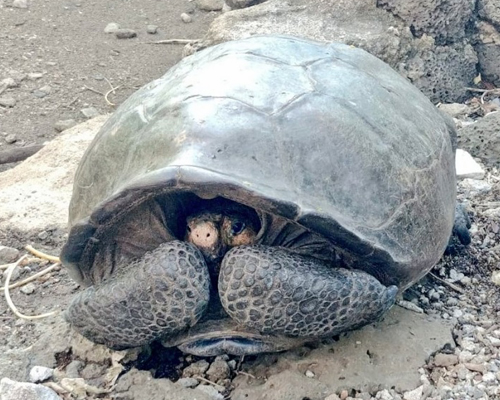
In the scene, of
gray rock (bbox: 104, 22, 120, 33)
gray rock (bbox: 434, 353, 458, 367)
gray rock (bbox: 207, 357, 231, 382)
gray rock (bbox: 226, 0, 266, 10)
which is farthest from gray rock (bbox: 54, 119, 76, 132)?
gray rock (bbox: 434, 353, 458, 367)

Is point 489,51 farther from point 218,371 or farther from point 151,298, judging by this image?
point 151,298

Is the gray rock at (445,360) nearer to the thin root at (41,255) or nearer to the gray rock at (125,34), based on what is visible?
the thin root at (41,255)

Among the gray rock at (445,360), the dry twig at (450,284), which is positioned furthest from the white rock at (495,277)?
the gray rock at (445,360)

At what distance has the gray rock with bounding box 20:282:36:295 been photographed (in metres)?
3.13

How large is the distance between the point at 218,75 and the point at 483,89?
3.02m

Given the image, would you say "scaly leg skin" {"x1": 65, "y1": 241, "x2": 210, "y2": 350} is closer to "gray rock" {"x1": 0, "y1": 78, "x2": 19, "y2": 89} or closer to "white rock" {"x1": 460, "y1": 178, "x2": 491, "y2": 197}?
"white rock" {"x1": 460, "y1": 178, "x2": 491, "y2": 197}

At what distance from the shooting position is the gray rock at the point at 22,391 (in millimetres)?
2253

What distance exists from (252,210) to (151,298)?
39cm

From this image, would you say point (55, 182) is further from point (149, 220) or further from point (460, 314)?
point (460, 314)

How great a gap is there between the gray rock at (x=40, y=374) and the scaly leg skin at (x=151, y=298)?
0.22 meters

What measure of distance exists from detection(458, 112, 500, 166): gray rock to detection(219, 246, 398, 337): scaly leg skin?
5.28 ft

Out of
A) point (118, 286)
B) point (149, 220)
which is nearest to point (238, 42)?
point (149, 220)

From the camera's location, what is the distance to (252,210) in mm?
2418

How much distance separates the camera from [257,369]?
8.09 feet
